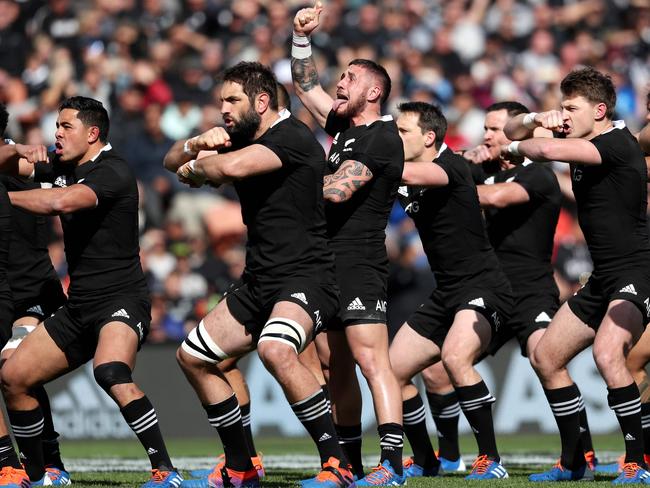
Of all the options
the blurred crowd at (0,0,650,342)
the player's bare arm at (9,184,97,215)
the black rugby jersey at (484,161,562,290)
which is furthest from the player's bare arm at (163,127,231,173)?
the blurred crowd at (0,0,650,342)

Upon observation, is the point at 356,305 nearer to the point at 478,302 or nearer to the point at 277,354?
the point at 277,354

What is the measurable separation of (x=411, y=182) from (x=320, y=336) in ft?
4.43

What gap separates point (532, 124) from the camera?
881 cm

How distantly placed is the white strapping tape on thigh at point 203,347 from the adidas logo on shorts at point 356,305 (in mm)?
990

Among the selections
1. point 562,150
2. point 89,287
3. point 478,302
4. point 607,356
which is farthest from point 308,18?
point 607,356

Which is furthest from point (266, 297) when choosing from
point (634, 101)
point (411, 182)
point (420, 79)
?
point (634, 101)

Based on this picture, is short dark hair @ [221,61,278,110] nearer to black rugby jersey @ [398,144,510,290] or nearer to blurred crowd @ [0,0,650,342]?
black rugby jersey @ [398,144,510,290]

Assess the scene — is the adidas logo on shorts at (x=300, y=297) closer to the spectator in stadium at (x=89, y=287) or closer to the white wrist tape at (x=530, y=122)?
the spectator in stadium at (x=89, y=287)

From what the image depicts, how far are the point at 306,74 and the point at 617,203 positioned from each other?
2806 mm

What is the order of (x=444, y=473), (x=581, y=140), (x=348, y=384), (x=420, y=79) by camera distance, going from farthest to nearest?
(x=420, y=79)
(x=444, y=473)
(x=348, y=384)
(x=581, y=140)

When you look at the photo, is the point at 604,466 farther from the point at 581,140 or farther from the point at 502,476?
→ the point at 581,140

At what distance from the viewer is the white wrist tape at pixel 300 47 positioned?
9.71 m

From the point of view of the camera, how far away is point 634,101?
18609 millimetres

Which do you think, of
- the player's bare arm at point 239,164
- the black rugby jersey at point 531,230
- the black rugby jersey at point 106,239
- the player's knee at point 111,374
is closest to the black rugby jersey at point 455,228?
the black rugby jersey at point 531,230
